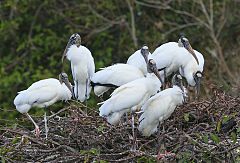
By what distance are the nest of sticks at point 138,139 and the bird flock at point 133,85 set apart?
7.0 inches

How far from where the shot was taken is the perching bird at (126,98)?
848 cm

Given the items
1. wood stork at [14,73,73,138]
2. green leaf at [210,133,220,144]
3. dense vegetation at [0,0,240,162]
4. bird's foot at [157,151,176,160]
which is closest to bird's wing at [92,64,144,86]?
wood stork at [14,73,73,138]

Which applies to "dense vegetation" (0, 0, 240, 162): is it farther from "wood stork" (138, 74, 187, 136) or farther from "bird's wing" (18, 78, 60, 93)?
"wood stork" (138, 74, 187, 136)

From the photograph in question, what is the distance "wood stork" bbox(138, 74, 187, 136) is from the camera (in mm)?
8328

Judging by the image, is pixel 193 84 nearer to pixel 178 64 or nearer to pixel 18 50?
pixel 178 64

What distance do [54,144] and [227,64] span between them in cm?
848

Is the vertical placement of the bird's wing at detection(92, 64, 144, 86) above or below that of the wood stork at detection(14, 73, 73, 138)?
above

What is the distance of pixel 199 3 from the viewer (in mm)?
16859

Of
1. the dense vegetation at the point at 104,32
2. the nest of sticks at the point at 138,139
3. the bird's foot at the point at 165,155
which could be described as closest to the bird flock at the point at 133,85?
the nest of sticks at the point at 138,139

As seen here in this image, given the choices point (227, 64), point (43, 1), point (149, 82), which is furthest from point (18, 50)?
point (149, 82)

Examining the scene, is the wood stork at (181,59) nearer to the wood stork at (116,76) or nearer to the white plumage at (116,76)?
the wood stork at (116,76)

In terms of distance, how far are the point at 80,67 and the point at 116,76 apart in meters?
0.53

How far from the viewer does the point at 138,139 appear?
8641mm

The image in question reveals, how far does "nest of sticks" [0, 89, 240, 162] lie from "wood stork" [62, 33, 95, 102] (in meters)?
1.01
